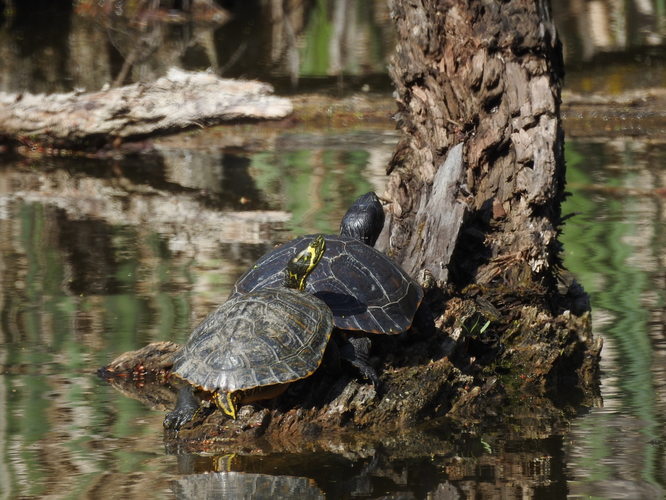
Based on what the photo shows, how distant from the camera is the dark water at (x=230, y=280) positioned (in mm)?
3840

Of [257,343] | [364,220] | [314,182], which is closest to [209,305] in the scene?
[364,220]

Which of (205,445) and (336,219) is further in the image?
(336,219)

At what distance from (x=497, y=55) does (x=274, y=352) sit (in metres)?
2.06

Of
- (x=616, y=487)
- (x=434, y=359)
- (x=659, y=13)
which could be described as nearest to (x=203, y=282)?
(x=434, y=359)

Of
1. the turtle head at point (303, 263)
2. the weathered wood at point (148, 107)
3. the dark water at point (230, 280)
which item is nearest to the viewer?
the dark water at point (230, 280)

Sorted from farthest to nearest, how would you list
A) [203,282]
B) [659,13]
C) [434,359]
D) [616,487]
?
[659,13] → [203,282] → [434,359] → [616,487]

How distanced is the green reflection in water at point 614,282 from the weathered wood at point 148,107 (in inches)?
102

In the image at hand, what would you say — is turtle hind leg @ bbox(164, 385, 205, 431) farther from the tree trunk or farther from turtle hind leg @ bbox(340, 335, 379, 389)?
the tree trunk

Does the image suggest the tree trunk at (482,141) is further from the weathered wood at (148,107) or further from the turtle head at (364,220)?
Result: the weathered wood at (148,107)

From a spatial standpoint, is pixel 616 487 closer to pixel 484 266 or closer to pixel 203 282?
pixel 484 266

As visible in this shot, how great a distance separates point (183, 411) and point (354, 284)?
0.85 meters

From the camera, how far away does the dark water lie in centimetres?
384

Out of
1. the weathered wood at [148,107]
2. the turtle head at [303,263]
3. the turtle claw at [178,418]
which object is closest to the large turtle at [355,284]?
the turtle head at [303,263]

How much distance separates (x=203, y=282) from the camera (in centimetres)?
649
